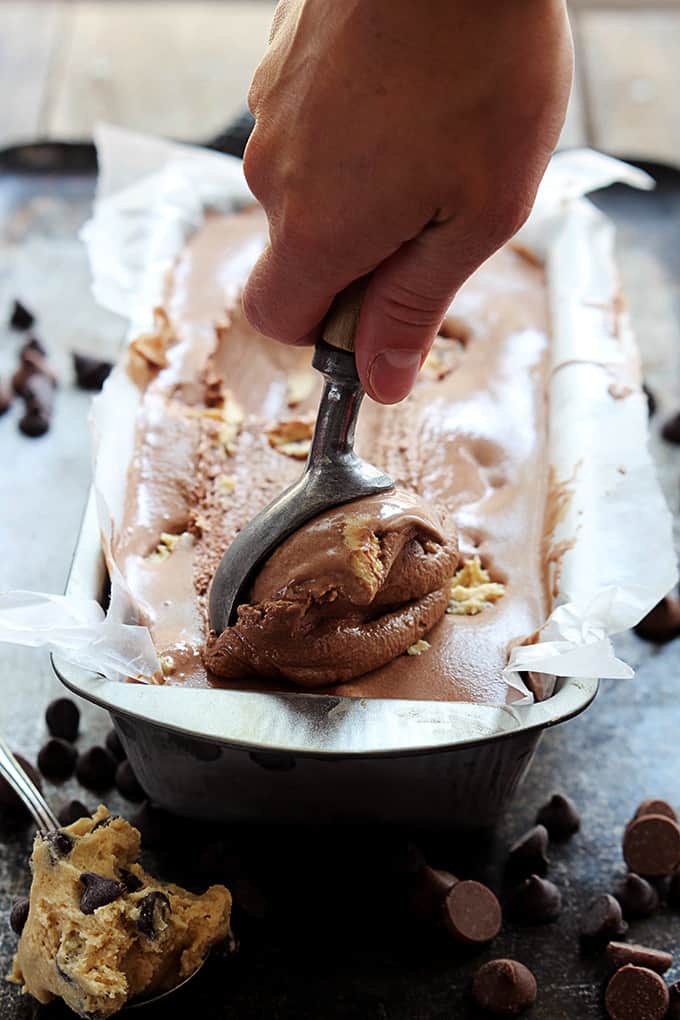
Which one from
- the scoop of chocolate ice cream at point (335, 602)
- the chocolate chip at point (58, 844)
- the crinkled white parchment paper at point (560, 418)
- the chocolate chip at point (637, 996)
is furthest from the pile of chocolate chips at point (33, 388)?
the chocolate chip at point (637, 996)

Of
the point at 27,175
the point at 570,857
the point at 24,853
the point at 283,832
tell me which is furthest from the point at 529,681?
the point at 27,175

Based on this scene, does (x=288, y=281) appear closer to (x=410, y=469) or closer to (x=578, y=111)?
(x=410, y=469)

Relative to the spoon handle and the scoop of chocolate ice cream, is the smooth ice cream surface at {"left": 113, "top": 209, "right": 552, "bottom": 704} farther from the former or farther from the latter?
the spoon handle

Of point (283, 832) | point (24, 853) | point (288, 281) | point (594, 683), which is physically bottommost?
point (24, 853)

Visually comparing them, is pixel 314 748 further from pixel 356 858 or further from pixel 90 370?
pixel 90 370

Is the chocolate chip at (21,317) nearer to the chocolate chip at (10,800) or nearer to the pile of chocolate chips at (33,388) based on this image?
the pile of chocolate chips at (33,388)

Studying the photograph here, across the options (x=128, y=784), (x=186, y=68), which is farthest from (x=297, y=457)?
(x=186, y=68)
